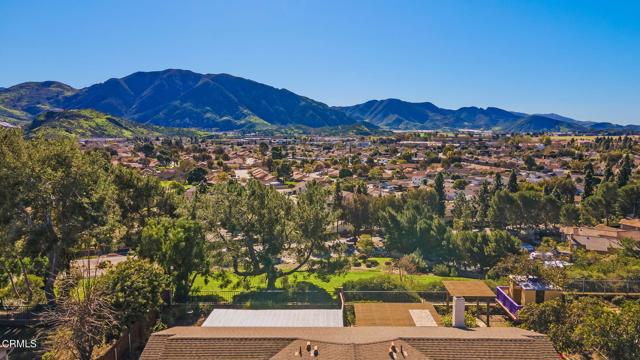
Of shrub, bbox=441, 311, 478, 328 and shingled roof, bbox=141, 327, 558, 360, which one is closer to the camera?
shingled roof, bbox=141, 327, 558, 360

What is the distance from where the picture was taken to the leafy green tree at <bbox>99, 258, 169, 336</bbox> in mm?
17062

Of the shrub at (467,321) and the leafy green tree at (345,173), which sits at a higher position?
the leafy green tree at (345,173)

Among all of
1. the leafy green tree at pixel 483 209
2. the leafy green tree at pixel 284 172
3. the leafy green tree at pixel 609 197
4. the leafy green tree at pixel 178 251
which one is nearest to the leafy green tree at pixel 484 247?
the leafy green tree at pixel 178 251

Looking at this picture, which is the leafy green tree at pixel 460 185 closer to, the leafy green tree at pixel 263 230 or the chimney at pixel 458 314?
the leafy green tree at pixel 263 230

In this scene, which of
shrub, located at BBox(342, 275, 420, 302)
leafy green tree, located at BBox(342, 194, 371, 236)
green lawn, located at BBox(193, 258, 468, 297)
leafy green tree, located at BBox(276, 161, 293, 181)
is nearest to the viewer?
shrub, located at BBox(342, 275, 420, 302)

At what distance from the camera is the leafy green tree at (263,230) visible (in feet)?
83.4

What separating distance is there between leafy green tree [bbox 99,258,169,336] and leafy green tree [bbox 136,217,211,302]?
2.18 m

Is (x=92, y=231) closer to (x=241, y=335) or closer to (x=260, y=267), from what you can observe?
(x=260, y=267)

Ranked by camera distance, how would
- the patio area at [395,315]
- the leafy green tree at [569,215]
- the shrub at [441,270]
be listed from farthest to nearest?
the leafy green tree at [569,215] < the shrub at [441,270] < the patio area at [395,315]

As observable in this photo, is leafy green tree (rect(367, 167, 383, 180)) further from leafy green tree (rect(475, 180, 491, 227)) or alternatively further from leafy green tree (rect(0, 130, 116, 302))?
leafy green tree (rect(0, 130, 116, 302))

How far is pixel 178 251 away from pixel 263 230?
5.55 meters

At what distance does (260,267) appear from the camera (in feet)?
85.7

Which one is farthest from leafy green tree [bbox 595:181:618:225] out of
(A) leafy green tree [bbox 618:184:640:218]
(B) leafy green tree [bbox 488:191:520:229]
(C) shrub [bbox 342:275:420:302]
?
(C) shrub [bbox 342:275:420:302]

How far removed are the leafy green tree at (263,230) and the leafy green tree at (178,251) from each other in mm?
2433
